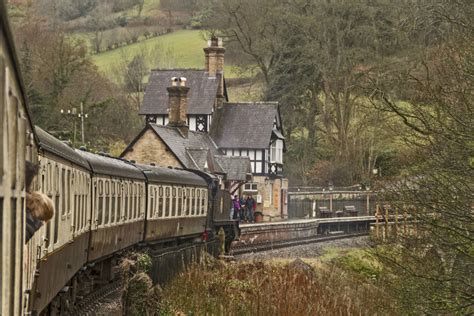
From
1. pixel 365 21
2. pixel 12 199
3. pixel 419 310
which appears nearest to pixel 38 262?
pixel 12 199

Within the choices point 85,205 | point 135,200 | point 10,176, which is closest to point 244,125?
point 135,200

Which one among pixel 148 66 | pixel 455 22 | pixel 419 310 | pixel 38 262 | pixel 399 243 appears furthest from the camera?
pixel 148 66

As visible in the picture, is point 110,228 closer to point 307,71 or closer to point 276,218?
point 276,218

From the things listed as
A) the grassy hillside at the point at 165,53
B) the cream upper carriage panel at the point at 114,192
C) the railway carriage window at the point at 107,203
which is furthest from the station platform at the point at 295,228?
the grassy hillside at the point at 165,53

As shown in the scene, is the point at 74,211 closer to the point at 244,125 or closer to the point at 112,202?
the point at 112,202

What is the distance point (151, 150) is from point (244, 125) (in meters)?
12.1

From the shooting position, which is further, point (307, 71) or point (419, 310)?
point (307, 71)

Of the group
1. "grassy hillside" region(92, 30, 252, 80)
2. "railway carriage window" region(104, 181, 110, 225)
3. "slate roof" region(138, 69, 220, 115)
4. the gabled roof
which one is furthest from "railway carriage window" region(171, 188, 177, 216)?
"grassy hillside" region(92, 30, 252, 80)

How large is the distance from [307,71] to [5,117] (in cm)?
6384

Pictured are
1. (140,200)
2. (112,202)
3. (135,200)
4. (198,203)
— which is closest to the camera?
(112,202)

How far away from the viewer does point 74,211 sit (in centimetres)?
1331

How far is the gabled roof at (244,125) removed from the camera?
2256 inches

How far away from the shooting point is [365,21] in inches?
2474

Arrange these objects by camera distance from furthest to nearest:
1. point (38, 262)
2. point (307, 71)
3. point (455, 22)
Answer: point (307, 71), point (455, 22), point (38, 262)
